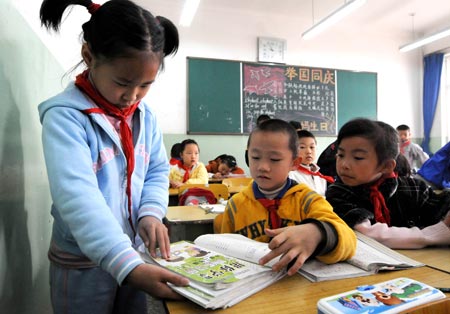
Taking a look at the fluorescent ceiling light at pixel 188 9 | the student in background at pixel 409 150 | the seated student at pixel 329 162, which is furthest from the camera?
the student in background at pixel 409 150

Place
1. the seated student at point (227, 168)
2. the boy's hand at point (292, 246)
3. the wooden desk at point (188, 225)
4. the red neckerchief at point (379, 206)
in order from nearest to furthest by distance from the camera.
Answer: the boy's hand at point (292, 246), the red neckerchief at point (379, 206), the wooden desk at point (188, 225), the seated student at point (227, 168)

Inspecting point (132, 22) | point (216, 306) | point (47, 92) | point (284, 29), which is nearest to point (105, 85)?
point (132, 22)

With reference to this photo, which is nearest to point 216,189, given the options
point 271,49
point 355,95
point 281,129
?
point 281,129

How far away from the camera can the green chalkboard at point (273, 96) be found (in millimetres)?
5012

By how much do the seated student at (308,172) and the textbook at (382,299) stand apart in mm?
1722

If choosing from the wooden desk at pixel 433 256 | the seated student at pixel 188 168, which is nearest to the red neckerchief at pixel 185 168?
the seated student at pixel 188 168

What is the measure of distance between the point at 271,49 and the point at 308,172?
344cm

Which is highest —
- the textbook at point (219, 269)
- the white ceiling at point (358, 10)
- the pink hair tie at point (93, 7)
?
the white ceiling at point (358, 10)

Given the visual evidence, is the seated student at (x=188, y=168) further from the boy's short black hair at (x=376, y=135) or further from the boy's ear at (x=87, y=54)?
the boy's ear at (x=87, y=54)

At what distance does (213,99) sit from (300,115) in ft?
5.14

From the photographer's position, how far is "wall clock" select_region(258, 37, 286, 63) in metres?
5.29

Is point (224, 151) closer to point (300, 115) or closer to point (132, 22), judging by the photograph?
point (300, 115)

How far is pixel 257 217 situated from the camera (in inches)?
43.9

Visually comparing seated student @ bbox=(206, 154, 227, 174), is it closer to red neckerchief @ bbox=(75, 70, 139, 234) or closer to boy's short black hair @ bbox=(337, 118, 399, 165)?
boy's short black hair @ bbox=(337, 118, 399, 165)
